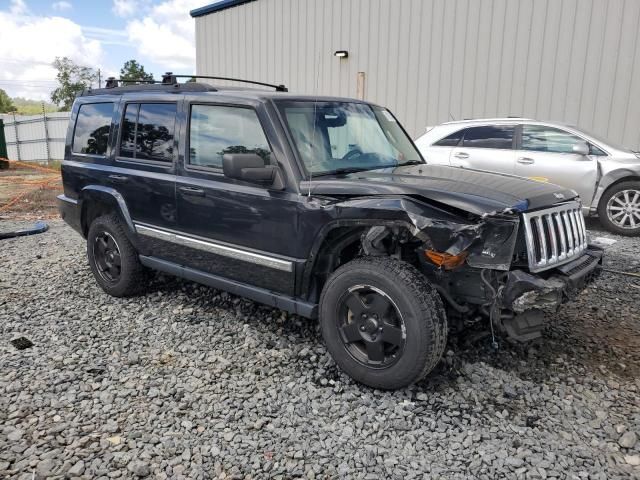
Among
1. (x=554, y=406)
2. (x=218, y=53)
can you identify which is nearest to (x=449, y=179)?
(x=554, y=406)

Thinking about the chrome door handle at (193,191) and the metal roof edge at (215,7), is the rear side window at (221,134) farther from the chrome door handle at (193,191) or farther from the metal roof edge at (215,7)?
the metal roof edge at (215,7)

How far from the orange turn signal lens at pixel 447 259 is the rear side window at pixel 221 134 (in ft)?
4.33

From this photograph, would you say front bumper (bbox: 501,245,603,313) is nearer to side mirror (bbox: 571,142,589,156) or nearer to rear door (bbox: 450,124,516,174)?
side mirror (bbox: 571,142,589,156)

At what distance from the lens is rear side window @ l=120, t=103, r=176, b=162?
4109 mm

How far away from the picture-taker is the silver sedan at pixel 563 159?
23.9 feet

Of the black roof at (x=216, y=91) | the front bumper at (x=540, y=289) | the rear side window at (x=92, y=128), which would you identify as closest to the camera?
the front bumper at (x=540, y=289)

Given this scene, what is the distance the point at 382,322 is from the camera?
3.02 metres

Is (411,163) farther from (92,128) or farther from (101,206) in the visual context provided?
(92,128)

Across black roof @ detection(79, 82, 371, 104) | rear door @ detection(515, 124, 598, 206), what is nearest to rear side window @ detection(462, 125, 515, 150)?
rear door @ detection(515, 124, 598, 206)

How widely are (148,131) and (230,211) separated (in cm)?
124

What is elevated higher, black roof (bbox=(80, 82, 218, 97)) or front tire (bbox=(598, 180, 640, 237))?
black roof (bbox=(80, 82, 218, 97))

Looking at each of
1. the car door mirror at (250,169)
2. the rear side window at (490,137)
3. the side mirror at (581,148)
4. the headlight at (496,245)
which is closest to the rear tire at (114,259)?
the car door mirror at (250,169)

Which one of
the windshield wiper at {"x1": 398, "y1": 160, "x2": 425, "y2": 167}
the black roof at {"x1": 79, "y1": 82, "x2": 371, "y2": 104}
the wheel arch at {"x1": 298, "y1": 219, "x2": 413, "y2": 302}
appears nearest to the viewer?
the wheel arch at {"x1": 298, "y1": 219, "x2": 413, "y2": 302}

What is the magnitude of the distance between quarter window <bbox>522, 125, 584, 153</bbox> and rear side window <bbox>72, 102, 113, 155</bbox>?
5.97 m
